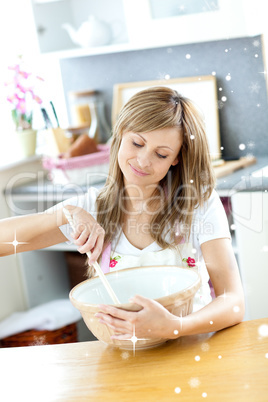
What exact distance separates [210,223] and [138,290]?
5.7 inches

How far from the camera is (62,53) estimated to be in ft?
4.35

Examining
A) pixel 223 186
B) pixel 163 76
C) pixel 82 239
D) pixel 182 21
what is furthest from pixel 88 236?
pixel 163 76

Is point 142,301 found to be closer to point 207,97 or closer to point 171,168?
point 171,168

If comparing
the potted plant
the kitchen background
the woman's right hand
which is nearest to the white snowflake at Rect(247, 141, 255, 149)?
the kitchen background

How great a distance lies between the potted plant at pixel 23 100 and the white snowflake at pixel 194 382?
1012mm

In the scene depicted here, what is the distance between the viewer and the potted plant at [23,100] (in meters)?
1.34

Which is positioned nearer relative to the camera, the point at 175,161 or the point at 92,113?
the point at 175,161

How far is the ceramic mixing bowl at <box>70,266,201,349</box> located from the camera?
18.0 inches

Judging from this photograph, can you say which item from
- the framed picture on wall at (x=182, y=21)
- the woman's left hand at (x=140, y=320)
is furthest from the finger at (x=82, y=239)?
the framed picture on wall at (x=182, y=21)

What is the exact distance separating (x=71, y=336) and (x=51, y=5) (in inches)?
29.8

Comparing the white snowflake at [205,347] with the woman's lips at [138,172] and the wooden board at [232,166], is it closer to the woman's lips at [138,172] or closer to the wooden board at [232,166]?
the woman's lips at [138,172]

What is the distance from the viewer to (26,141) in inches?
53.6

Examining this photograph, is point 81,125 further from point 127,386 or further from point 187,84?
point 127,386

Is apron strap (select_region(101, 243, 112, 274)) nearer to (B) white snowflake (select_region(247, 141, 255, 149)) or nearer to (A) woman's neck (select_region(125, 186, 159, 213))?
(A) woman's neck (select_region(125, 186, 159, 213))
